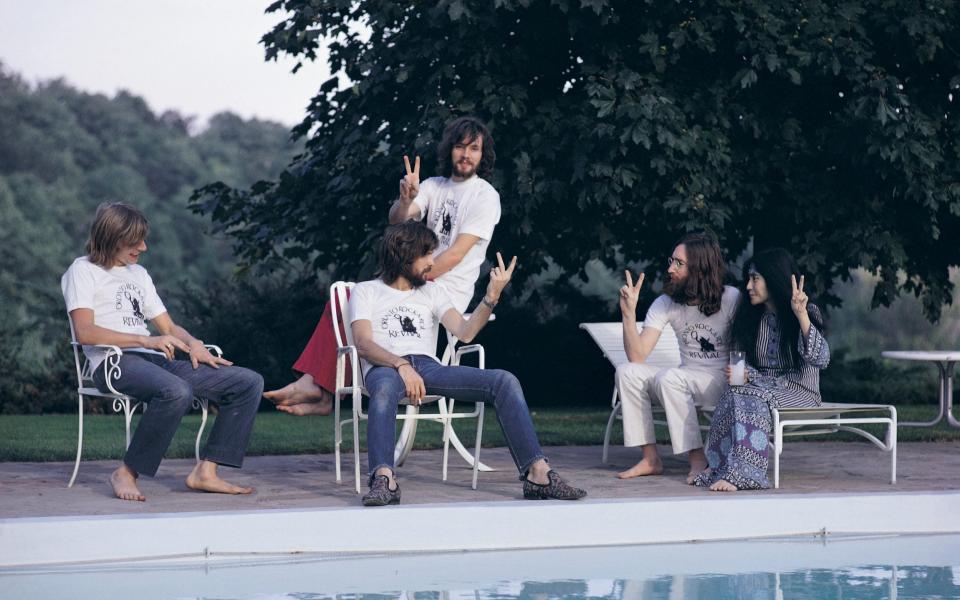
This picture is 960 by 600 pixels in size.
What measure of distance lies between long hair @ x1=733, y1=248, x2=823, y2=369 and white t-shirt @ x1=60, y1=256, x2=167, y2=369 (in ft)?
8.69

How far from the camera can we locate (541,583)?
420 cm

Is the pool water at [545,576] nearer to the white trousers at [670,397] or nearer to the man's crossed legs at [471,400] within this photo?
the man's crossed legs at [471,400]

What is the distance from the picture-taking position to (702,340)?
6059mm

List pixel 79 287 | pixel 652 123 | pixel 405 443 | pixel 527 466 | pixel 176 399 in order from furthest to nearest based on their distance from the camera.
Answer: pixel 652 123, pixel 405 443, pixel 79 287, pixel 176 399, pixel 527 466

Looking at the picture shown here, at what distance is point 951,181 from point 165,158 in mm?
36644

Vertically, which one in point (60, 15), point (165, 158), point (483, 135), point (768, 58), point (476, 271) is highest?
point (60, 15)

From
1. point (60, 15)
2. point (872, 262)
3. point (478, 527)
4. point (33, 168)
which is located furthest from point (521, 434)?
point (33, 168)

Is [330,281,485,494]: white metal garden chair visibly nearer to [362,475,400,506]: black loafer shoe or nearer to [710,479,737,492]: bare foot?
[362,475,400,506]: black loafer shoe

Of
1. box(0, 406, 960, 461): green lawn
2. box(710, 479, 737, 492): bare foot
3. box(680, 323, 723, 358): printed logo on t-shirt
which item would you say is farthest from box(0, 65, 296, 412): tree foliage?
box(710, 479, 737, 492): bare foot

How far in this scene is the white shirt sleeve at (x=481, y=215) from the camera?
19.8 feet

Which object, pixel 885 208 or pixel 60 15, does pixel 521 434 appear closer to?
pixel 885 208

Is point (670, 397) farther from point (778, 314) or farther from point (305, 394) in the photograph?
point (305, 394)

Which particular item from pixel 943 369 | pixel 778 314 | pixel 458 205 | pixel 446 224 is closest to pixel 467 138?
pixel 458 205

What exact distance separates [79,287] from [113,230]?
279 millimetres
